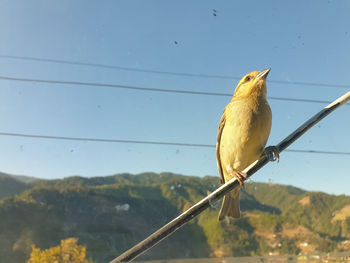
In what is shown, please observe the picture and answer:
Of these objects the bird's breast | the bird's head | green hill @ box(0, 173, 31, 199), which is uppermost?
green hill @ box(0, 173, 31, 199)

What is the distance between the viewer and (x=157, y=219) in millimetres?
7375

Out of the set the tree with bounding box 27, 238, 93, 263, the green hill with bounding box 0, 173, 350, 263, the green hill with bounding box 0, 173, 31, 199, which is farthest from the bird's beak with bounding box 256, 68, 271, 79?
the green hill with bounding box 0, 173, 31, 199

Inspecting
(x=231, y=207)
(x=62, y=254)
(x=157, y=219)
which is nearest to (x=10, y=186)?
(x=62, y=254)

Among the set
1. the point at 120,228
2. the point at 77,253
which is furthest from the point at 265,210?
the point at 77,253

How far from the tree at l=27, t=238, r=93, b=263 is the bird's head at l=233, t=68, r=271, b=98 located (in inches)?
256

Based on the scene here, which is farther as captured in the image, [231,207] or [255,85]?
[231,207]

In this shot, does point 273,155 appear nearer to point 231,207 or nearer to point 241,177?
point 241,177

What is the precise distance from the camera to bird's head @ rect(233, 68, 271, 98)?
1.50 m

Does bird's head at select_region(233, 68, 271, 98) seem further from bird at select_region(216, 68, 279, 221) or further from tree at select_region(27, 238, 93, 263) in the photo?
tree at select_region(27, 238, 93, 263)

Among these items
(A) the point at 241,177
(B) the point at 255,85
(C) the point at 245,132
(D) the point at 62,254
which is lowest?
(D) the point at 62,254

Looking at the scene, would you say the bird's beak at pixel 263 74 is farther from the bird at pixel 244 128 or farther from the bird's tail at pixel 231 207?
the bird's tail at pixel 231 207

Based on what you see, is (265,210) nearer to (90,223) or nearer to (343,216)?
(343,216)

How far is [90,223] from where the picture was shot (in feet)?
26.4

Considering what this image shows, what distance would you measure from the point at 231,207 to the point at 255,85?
750mm
